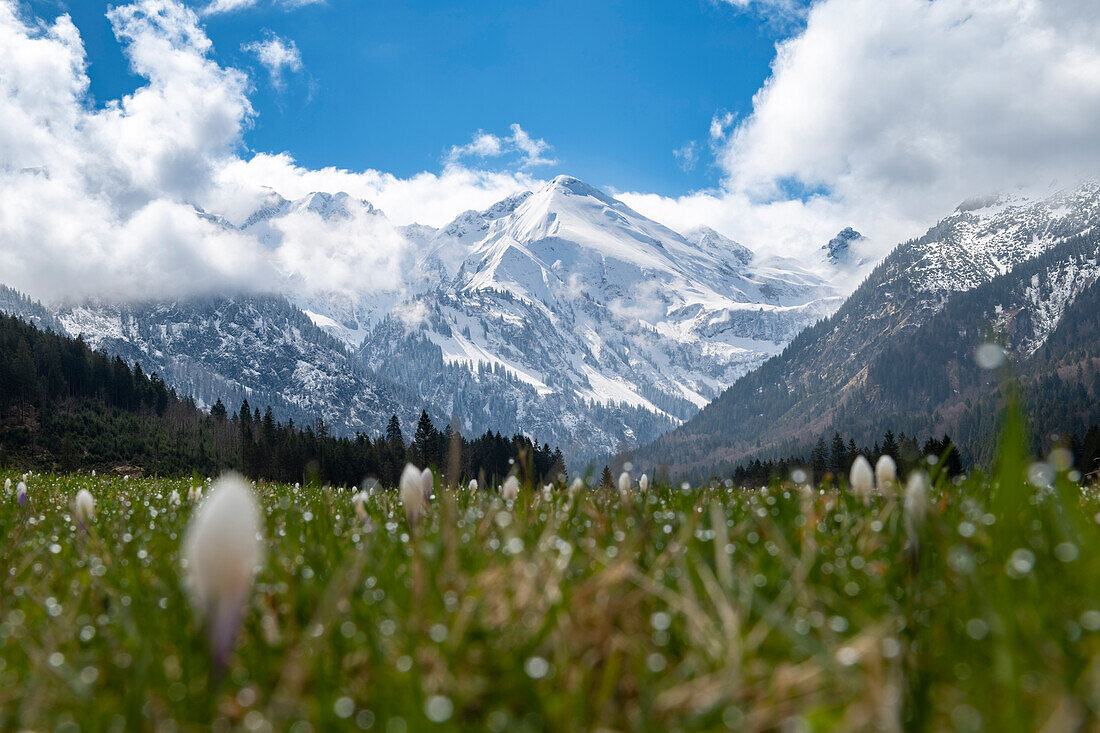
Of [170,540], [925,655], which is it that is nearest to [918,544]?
[925,655]

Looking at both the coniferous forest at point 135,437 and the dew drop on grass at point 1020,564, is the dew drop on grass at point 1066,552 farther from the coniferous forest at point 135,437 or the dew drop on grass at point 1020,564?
the coniferous forest at point 135,437

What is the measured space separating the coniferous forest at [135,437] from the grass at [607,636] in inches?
2856

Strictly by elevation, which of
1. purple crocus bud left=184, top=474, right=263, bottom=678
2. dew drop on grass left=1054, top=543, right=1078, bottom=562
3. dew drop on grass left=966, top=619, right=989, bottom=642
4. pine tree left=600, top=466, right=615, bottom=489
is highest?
pine tree left=600, top=466, right=615, bottom=489

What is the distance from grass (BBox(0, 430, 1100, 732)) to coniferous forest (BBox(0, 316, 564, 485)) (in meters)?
72.6

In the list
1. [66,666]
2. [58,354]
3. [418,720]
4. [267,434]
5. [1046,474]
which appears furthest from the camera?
[58,354]

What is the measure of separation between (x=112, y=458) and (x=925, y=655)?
112 metres

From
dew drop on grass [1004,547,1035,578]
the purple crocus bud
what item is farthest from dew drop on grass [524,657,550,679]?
dew drop on grass [1004,547,1035,578]

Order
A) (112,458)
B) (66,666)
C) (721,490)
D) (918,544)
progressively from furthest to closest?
(112,458), (721,490), (918,544), (66,666)

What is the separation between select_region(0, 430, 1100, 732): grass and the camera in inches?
66.9

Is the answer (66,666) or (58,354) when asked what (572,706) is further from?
(58,354)

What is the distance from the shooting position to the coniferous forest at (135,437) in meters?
91.3

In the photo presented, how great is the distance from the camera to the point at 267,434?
109750mm

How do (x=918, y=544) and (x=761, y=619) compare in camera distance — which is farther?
(x=918, y=544)

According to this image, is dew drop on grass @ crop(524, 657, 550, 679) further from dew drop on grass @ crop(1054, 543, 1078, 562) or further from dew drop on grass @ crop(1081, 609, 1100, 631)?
dew drop on grass @ crop(1054, 543, 1078, 562)
